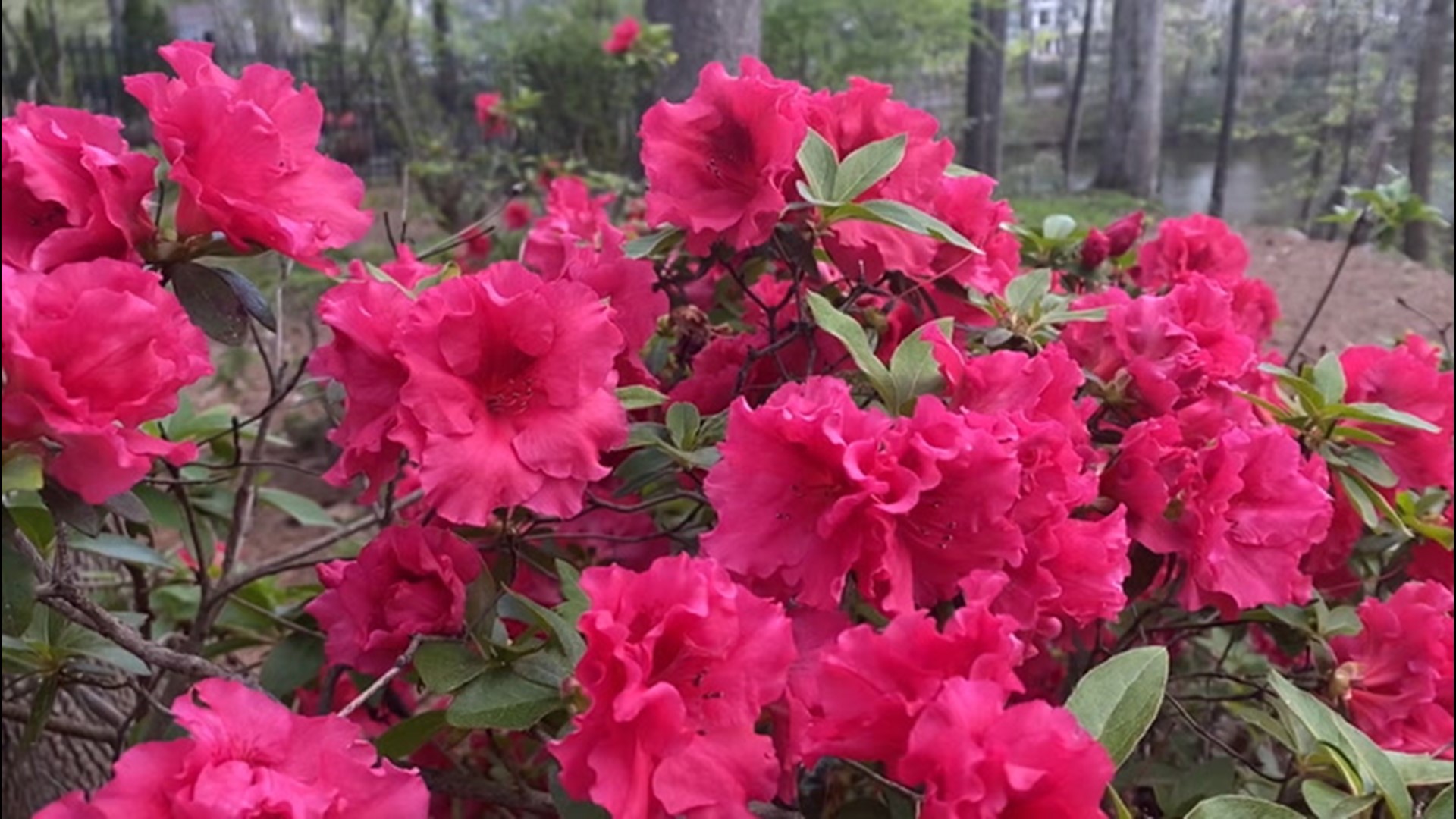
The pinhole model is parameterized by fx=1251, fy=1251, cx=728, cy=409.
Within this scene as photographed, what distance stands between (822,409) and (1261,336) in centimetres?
105

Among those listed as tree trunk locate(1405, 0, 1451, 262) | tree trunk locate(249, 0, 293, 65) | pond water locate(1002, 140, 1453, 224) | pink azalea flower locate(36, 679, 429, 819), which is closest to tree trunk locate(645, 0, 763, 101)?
pink azalea flower locate(36, 679, 429, 819)

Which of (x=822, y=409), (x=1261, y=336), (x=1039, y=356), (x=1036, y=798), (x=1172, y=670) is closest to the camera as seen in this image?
(x=1036, y=798)

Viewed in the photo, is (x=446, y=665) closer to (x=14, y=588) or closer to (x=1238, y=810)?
(x=14, y=588)

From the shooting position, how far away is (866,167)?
0.90 m

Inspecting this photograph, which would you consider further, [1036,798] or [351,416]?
[351,416]

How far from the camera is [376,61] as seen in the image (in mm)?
7352

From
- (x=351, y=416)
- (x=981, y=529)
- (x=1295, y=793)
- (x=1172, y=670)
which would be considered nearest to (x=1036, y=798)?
(x=981, y=529)

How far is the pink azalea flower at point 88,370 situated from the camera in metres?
0.52

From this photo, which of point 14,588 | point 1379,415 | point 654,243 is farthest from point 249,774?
point 1379,415

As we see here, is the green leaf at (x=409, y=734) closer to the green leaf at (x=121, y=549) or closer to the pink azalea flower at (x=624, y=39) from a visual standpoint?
the green leaf at (x=121, y=549)

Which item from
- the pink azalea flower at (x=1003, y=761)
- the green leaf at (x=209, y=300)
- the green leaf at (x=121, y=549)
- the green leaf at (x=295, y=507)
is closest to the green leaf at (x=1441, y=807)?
the pink azalea flower at (x=1003, y=761)

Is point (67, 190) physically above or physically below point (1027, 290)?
above

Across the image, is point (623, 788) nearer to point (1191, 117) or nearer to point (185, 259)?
point (185, 259)

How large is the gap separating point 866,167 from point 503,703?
45 cm
